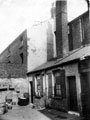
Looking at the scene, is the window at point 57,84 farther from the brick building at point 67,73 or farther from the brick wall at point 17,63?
the brick wall at point 17,63

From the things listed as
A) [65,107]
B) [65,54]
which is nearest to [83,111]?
[65,107]

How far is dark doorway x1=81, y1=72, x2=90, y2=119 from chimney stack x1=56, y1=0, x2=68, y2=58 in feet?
15.3

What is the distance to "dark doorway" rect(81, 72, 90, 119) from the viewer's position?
33.9ft

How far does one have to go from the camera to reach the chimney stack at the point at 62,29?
15.0m

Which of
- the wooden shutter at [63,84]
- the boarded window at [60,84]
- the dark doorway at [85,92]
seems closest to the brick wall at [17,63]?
the boarded window at [60,84]

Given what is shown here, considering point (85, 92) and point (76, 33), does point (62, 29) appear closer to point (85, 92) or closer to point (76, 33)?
point (76, 33)

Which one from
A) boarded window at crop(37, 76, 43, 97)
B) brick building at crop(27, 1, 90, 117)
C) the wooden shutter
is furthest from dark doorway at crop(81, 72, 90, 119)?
boarded window at crop(37, 76, 43, 97)

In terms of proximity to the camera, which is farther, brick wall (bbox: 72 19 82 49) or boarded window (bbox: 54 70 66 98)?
brick wall (bbox: 72 19 82 49)

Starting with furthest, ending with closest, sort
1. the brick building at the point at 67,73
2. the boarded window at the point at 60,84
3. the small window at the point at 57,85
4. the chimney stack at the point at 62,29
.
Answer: the chimney stack at the point at 62,29 < the small window at the point at 57,85 < the boarded window at the point at 60,84 < the brick building at the point at 67,73

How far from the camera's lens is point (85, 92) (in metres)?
10.5

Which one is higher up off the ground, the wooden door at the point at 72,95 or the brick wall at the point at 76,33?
the brick wall at the point at 76,33

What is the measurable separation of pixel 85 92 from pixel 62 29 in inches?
278

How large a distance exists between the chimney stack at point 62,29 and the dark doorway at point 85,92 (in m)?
4.66

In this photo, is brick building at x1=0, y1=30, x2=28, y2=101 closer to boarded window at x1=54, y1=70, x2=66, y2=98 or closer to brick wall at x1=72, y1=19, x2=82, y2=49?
boarded window at x1=54, y1=70, x2=66, y2=98
